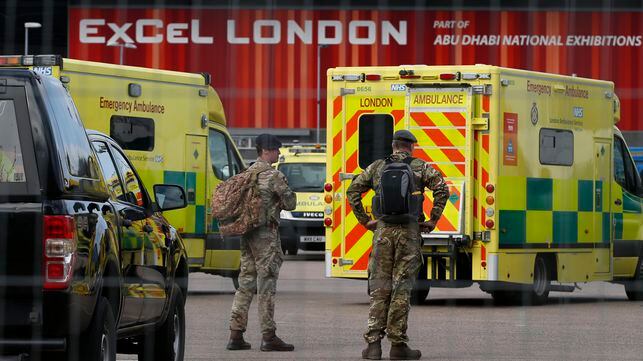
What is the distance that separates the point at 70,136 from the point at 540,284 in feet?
33.9

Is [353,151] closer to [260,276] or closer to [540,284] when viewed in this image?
[540,284]

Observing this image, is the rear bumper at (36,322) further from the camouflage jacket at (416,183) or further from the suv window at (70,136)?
the camouflage jacket at (416,183)

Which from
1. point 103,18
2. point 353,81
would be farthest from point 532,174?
point 103,18

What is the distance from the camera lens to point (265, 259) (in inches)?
454

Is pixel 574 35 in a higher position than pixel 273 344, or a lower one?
higher

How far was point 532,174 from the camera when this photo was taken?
53.8 ft

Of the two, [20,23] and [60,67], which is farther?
[20,23]

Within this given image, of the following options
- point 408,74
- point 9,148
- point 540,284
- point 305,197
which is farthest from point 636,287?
point 9,148

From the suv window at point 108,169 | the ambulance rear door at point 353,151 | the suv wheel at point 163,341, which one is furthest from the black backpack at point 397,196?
the ambulance rear door at point 353,151

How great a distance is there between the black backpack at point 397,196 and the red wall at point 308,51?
42.1m

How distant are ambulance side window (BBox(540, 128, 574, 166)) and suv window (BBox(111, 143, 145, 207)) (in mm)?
8182

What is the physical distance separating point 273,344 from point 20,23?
147 ft

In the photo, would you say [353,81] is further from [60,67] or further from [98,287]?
[98,287]

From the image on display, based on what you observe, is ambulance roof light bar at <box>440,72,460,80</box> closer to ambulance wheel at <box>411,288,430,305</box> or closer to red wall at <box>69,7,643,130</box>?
ambulance wheel at <box>411,288,430,305</box>
